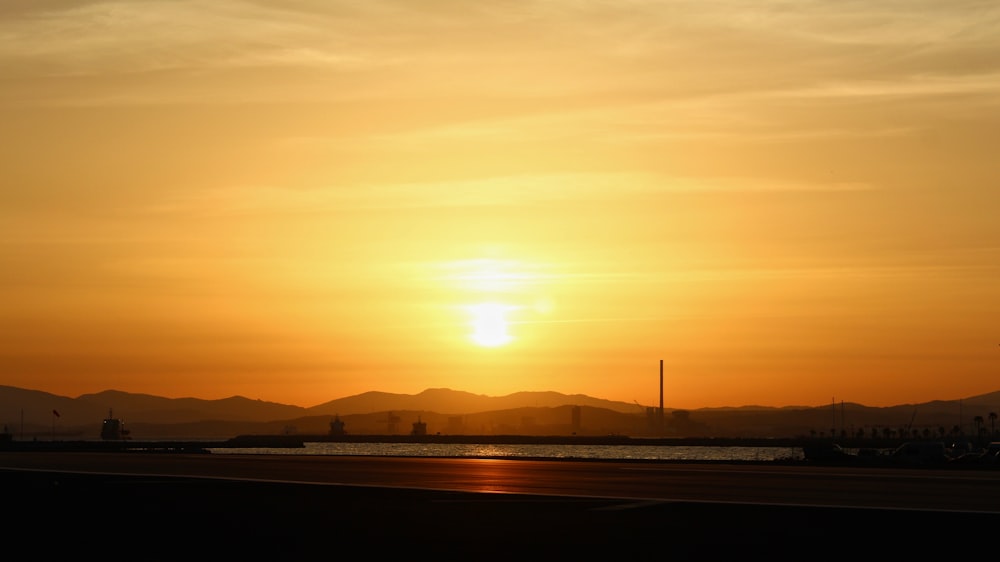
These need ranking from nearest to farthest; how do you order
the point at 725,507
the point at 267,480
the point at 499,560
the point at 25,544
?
the point at 499,560
the point at 25,544
the point at 725,507
the point at 267,480

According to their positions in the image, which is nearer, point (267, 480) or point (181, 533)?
point (181, 533)

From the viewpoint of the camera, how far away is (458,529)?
108ft

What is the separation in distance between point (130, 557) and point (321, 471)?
140 feet

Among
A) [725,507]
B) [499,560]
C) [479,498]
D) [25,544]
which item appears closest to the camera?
[499,560]

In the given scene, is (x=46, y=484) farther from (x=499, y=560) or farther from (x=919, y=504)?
(x=919, y=504)

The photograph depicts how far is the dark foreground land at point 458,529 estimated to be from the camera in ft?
91.5

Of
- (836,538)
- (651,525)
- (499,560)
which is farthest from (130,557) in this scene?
(836,538)

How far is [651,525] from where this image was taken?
33469mm

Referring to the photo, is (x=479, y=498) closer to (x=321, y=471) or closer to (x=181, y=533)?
(x=181, y=533)

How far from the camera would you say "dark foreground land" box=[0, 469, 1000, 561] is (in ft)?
91.5

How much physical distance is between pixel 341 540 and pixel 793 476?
3640 cm

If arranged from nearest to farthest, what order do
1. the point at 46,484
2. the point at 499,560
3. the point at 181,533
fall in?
the point at 499,560 → the point at 181,533 → the point at 46,484

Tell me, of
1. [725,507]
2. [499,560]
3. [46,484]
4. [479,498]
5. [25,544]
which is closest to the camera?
[499,560]

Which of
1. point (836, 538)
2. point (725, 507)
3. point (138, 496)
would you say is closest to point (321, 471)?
point (138, 496)
